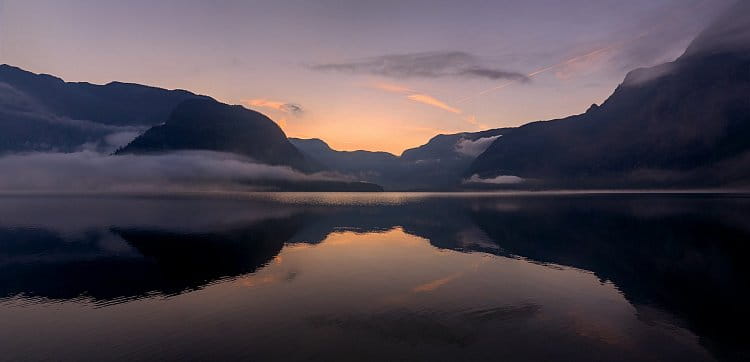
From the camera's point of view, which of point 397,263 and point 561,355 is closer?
point 561,355

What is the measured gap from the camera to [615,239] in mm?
102438

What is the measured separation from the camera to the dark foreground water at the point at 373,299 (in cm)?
3359

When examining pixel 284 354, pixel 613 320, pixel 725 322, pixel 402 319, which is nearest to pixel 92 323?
pixel 284 354

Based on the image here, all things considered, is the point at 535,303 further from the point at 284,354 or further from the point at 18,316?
the point at 18,316

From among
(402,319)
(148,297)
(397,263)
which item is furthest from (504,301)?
(148,297)

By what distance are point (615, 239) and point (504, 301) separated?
7110cm

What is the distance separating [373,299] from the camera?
157 ft

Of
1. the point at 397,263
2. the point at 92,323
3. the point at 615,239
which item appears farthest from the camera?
the point at 615,239

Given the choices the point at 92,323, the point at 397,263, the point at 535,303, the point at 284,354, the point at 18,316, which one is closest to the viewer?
the point at 284,354

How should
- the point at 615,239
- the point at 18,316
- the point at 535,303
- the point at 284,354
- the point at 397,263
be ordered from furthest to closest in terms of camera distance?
1. the point at 615,239
2. the point at 397,263
3. the point at 535,303
4. the point at 18,316
5. the point at 284,354

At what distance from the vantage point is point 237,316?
41.3 meters

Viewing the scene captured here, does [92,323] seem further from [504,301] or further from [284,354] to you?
[504,301]

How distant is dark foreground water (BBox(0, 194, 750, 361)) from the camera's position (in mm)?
33594

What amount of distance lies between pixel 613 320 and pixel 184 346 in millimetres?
40716
